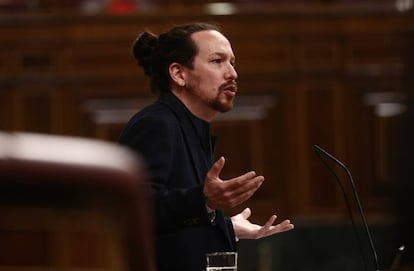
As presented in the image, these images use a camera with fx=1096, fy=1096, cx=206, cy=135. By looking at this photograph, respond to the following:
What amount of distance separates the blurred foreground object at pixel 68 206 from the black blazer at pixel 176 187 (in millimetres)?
1676

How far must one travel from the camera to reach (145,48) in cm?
298

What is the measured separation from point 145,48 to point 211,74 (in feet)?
0.66

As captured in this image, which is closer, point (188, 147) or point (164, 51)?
point (188, 147)

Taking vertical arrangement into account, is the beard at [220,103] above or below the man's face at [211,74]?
below

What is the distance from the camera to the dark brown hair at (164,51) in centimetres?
294

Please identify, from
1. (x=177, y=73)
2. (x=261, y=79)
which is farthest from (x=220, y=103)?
(x=261, y=79)

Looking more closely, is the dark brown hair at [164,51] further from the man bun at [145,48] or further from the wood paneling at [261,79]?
the wood paneling at [261,79]

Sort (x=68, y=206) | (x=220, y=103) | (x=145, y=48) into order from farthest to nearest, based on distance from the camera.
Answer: (x=145, y=48)
(x=220, y=103)
(x=68, y=206)

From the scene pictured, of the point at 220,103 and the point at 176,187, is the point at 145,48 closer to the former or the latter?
the point at 220,103

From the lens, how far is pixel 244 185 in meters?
2.17

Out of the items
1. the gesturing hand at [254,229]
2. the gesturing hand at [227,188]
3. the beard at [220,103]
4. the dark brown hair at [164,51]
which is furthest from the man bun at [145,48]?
the gesturing hand at [227,188]

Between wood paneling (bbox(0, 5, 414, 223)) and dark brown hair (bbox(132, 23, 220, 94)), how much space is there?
8.25 ft

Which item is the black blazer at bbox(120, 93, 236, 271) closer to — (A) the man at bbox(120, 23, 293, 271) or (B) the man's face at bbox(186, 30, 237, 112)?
(A) the man at bbox(120, 23, 293, 271)

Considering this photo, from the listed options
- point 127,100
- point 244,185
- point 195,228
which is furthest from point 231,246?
point 127,100
